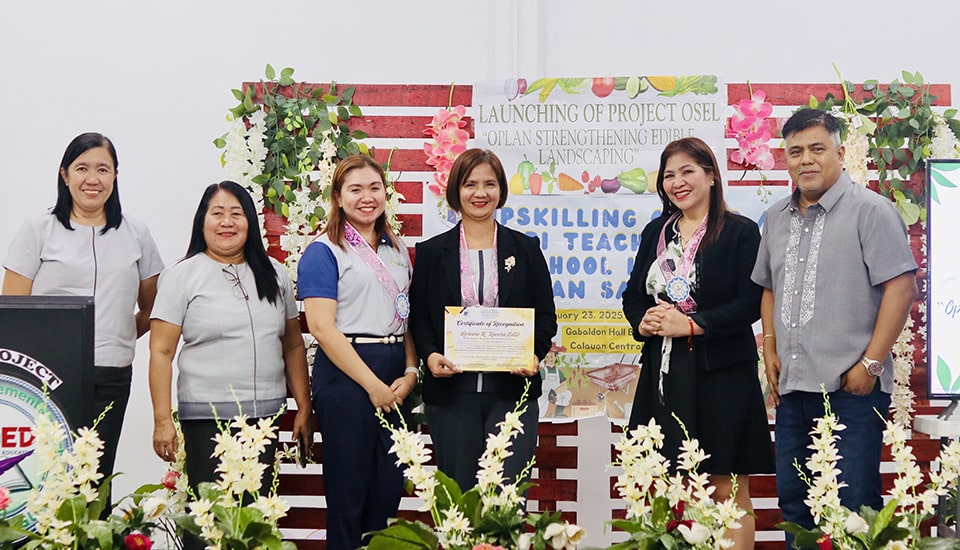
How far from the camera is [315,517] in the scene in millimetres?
3949

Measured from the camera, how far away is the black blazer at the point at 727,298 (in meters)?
2.93

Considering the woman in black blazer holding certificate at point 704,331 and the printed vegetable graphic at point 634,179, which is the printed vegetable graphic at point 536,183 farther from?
the woman in black blazer holding certificate at point 704,331

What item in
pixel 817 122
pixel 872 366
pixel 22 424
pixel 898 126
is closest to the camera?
pixel 22 424

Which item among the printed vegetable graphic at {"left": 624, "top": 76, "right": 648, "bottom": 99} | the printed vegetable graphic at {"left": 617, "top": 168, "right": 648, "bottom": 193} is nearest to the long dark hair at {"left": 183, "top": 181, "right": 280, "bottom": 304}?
the printed vegetable graphic at {"left": 617, "top": 168, "right": 648, "bottom": 193}

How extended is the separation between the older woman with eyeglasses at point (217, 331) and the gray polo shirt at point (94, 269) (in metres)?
0.23

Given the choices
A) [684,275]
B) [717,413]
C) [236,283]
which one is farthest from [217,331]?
[717,413]

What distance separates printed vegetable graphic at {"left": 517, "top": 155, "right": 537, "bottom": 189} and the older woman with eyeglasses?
1160 millimetres

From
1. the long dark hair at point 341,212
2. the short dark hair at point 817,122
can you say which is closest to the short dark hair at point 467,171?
the long dark hair at point 341,212

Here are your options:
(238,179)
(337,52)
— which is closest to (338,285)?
(238,179)

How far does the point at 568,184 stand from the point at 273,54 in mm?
1785

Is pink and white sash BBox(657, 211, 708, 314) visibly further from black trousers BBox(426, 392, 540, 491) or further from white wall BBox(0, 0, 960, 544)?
white wall BBox(0, 0, 960, 544)

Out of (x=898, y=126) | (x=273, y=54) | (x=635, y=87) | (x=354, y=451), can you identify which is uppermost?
(x=273, y=54)

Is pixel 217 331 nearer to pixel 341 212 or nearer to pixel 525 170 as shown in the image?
pixel 341 212

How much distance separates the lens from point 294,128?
378 centimetres
